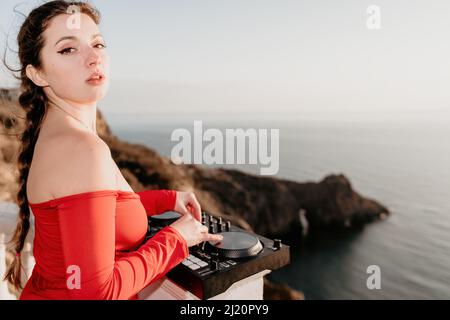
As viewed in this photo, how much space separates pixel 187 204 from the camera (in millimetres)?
1897

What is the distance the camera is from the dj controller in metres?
1.14

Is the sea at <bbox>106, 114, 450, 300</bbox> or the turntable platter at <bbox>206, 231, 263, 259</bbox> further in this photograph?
the sea at <bbox>106, 114, 450, 300</bbox>

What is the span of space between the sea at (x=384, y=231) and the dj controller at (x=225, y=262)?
2.73 feet

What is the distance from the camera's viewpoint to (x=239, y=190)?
1259 inches

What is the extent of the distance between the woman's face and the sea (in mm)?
1216

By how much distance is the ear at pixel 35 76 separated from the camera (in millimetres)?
1321

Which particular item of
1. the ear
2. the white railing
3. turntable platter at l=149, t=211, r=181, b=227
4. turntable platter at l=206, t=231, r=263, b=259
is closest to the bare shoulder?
the ear

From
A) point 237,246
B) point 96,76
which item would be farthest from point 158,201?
point 96,76

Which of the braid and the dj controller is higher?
the braid

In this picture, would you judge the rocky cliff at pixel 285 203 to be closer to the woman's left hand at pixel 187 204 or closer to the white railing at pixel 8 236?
the white railing at pixel 8 236

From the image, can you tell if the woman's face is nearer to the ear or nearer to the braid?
the ear

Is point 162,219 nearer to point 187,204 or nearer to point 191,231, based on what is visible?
point 187,204

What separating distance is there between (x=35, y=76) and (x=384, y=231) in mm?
46721
